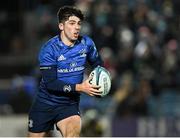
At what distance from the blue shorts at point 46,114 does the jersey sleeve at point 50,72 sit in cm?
29

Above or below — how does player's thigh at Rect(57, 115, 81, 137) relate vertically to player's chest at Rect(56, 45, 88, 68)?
below

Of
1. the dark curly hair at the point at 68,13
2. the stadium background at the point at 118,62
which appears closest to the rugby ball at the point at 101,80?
the dark curly hair at the point at 68,13

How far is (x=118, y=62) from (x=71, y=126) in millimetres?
6805

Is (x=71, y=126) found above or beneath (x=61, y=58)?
beneath

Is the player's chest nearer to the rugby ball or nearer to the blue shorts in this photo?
the rugby ball

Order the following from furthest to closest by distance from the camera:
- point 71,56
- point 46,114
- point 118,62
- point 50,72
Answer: point 118,62
point 46,114
point 71,56
point 50,72

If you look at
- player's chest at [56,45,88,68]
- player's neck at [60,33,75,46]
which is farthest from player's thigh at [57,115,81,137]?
player's neck at [60,33,75,46]

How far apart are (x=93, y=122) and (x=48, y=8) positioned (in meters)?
5.46

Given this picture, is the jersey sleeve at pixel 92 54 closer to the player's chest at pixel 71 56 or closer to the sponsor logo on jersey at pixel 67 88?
the player's chest at pixel 71 56

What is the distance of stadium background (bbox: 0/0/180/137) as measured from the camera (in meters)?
11.8

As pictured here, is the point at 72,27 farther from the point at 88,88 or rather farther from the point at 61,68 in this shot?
the point at 88,88

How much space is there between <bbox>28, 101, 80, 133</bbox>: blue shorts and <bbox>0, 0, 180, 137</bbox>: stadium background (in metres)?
4.17

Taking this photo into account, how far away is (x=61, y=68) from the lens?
6.50 metres

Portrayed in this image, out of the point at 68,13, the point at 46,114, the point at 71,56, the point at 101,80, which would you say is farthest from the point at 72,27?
the point at 46,114
